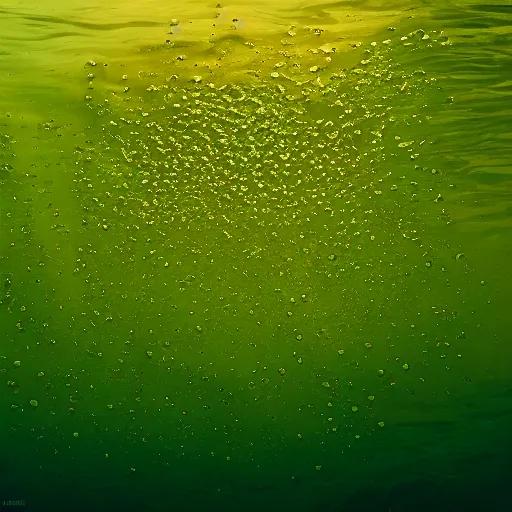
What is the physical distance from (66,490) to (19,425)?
0.53 ft

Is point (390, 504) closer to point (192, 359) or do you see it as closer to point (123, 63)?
point (192, 359)

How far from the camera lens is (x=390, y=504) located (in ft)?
2.79

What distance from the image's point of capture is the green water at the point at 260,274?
2.72 ft

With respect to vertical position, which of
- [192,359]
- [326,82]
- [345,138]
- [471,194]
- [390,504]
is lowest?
[390,504]

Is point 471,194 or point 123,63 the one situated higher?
point 123,63

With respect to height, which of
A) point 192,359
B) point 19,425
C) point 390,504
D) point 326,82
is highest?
point 326,82

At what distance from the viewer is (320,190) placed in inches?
33.0

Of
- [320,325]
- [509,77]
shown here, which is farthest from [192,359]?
[509,77]

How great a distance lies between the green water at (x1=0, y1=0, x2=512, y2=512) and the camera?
83cm

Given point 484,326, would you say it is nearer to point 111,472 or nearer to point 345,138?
point 345,138

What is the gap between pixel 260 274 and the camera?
2.72 feet

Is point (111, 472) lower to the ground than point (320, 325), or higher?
lower

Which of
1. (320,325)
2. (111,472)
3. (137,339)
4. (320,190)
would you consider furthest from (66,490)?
(320,190)

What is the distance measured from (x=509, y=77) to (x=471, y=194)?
9.8 inches
